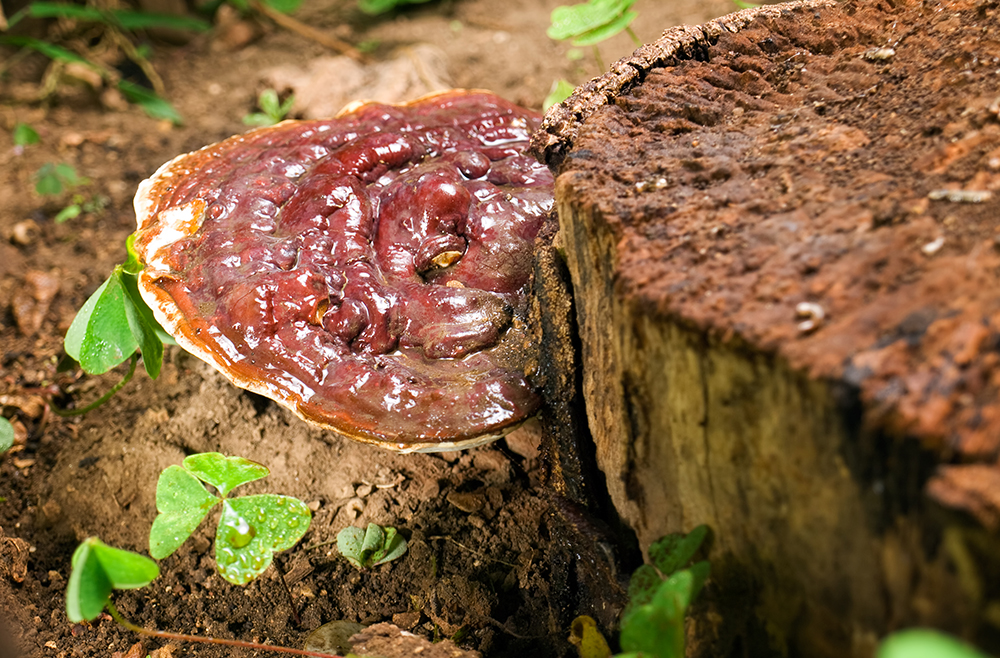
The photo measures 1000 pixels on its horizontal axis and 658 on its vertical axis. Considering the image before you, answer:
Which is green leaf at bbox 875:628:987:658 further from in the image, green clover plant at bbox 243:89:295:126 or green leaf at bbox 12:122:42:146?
green leaf at bbox 12:122:42:146

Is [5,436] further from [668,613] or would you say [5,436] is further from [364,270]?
[668,613]

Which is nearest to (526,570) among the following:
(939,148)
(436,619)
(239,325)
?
(436,619)

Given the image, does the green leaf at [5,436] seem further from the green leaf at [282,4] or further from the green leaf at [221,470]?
the green leaf at [282,4]

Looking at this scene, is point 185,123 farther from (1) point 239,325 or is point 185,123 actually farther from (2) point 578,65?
(1) point 239,325

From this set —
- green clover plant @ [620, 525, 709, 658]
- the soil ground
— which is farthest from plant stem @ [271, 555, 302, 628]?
green clover plant @ [620, 525, 709, 658]

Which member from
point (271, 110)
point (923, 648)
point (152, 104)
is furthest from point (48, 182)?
point (923, 648)

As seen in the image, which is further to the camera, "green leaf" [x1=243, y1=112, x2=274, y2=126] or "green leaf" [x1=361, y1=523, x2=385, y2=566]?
"green leaf" [x1=243, y1=112, x2=274, y2=126]

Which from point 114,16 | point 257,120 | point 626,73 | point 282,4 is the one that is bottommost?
point 626,73
